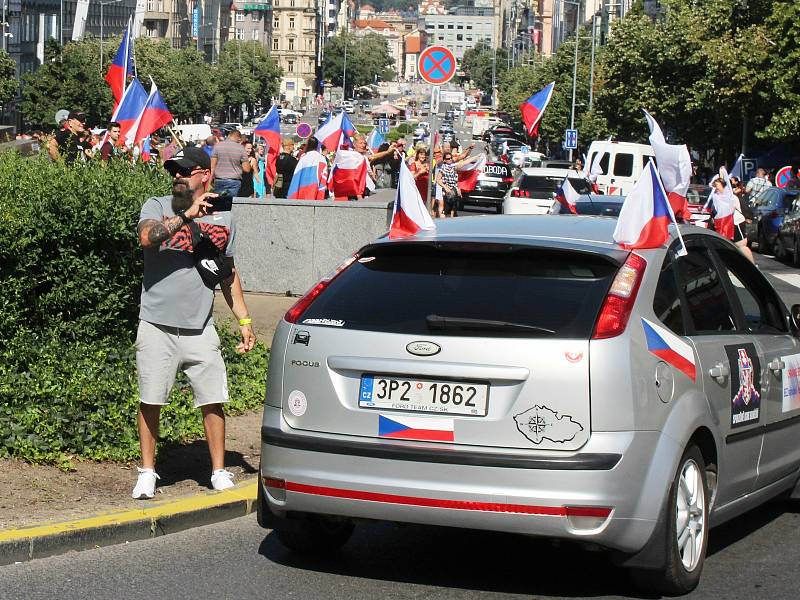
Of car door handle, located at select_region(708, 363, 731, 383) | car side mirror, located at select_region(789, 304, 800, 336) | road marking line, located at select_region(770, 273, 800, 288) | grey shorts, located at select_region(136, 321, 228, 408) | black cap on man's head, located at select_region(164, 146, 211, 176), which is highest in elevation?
black cap on man's head, located at select_region(164, 146, 211, 176)

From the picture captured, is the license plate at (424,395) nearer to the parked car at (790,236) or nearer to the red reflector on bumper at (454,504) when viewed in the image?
the red reflector on bumper at (454,504)

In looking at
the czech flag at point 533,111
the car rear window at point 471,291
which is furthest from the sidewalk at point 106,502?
the czech flag at point 533,111

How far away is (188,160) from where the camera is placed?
7109mm

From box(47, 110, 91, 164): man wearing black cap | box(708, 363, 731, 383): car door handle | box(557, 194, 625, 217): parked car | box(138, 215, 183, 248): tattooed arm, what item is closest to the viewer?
box(708, 363, 731, 383): car door handle

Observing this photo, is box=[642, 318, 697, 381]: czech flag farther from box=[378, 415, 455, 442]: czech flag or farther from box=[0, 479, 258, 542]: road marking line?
box=[0, 479, 258, 542]: road marking line

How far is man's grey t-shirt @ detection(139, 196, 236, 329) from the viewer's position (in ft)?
23.1

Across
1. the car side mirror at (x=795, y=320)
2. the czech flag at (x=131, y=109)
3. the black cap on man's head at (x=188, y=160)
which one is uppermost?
the czech flag at (x=131, y=109)

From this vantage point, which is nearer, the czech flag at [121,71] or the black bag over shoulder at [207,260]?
the black bag over shoulder at [207,260]

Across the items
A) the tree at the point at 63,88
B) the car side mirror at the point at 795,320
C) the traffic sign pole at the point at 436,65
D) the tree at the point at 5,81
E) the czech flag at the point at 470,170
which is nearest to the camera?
the car side mirror at the point at 795,320

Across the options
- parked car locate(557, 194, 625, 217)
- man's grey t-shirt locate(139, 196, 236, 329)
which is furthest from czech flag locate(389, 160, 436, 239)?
parked car locate(557, 194, 625, 217)

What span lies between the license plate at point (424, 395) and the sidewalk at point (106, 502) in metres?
1.60

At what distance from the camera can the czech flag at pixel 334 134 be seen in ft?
87.7

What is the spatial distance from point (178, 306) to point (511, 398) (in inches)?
86.3

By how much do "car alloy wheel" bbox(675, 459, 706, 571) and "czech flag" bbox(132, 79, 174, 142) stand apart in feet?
50.5
